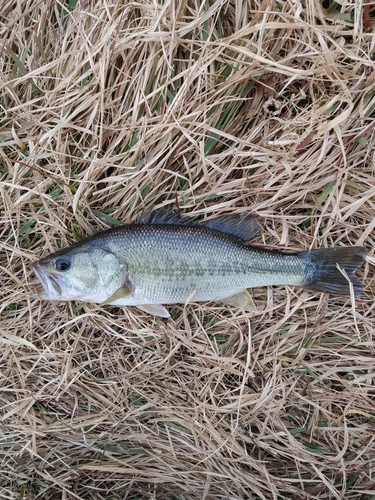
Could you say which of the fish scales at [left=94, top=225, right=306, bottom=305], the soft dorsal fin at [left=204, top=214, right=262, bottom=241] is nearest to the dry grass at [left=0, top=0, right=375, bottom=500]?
the soft dorsal fin at [left=204, top=214, right=262, bottom=241]

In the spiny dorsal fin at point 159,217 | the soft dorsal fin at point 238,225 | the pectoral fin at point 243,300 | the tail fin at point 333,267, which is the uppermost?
the spiny dorsal fin at point 159,217

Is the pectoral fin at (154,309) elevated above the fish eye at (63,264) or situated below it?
below

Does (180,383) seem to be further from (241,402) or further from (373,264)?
(373,264)

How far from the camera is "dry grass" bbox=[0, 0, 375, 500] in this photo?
8.20ft

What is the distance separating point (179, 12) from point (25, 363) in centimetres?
262

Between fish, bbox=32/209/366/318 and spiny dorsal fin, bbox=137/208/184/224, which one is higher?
spiny dorsal fin, bbox=137/208/184/224

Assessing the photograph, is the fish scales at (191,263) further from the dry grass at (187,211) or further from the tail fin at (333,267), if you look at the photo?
the dry grass at (187,211)

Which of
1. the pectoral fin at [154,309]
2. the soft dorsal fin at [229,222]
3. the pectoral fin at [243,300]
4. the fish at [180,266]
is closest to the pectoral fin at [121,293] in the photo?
the fish at [180,266]

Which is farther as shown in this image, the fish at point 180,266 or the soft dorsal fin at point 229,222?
the soft dorsal fin at point 229,222

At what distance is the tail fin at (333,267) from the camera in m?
2.47

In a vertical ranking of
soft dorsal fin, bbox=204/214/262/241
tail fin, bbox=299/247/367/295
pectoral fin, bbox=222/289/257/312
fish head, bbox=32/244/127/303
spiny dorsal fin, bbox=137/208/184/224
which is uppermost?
spiny dorsal fin, bbox=137/208/184/224

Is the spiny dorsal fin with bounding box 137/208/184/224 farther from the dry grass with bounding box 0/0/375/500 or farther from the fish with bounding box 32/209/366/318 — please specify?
the dry grass with bounding box 0/0/375/500

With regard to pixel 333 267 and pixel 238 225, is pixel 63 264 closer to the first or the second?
pixel 238 225

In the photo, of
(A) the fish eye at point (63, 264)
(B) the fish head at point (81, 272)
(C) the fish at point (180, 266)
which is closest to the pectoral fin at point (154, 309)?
(C) the fish at point (180, 266)
